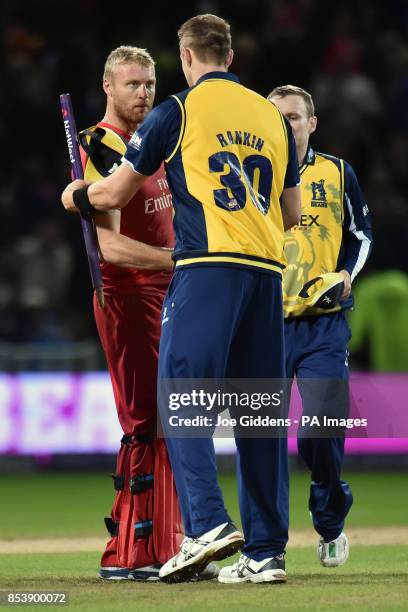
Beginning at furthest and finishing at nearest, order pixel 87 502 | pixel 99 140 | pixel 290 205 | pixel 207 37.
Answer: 1. pixel 87 502
2. pixel 99 140
3. pixel 290 205
4. pixel 207 37

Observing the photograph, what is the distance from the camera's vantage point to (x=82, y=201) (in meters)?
6.39

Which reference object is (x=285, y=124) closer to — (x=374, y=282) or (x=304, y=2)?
(x=374, y=282)

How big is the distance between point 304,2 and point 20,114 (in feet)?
12.8

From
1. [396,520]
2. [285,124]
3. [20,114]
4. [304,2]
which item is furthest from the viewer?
[304,2]

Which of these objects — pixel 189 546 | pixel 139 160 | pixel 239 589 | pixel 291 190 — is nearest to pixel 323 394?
pixel 291 190

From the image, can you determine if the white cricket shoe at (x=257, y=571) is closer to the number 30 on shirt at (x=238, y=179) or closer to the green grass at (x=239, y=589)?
the green grass at (x=239, y=589)

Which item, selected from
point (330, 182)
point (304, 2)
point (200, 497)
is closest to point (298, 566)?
point (200, 497)

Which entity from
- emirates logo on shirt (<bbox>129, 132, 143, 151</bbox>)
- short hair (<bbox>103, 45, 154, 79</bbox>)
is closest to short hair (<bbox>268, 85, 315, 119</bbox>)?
short hair (<bbox>103, 45, 154, 79</bbox>)

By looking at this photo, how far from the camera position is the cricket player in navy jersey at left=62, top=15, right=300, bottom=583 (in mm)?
6008

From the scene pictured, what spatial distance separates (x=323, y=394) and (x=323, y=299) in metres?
0.51

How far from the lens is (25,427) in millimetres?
13656

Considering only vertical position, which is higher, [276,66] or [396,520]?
[276,66]

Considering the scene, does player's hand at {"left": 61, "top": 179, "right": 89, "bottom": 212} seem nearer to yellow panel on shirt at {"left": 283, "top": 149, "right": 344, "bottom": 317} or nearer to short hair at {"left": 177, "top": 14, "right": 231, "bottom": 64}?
short hair at {"left": 177, "top": 14, "right": 231, "bottom": 64}

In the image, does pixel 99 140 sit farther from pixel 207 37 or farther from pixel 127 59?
pixel 207 37
